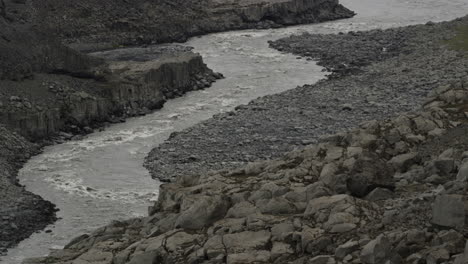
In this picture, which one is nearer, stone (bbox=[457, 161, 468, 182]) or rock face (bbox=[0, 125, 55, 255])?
stone (bbox=[457, 161, 468, 182])

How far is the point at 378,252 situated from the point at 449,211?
2.14 metres

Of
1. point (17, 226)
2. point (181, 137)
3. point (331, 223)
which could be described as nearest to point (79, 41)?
point (181, 137)

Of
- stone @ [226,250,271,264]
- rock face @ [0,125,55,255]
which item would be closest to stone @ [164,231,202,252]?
stone @ [226,250,271,264]

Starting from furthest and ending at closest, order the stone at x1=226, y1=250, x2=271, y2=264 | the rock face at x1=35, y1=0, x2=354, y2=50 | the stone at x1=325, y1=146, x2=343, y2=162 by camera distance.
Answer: the rock face at x1=35, y1=0, x2=354, y2=50 < the stone at x1=325, y1=146, x2=343, y2=162 < the stone at x1=226, y1=250, x2=271, y2=264

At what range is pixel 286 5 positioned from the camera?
4109 inches

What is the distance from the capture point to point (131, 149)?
48156mm

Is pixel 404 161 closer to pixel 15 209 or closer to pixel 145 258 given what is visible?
pixel 145 258

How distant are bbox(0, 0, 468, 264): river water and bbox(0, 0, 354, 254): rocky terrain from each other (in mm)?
1334

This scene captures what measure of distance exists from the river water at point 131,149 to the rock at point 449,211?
19.6 meters

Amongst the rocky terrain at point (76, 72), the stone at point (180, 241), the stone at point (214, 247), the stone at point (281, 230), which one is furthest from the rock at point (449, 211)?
the rocky terrain at point (76, 72)

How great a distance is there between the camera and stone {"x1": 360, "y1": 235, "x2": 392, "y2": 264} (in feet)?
60.4

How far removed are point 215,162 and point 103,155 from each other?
8.07 m

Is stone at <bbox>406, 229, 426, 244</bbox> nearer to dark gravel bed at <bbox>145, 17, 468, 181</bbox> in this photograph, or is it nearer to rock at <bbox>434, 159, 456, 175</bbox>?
rock at <bbox>434, 159, 456, 175</bbox>

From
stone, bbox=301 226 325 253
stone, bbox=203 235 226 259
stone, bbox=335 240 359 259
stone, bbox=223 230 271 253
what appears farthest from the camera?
stone, bbox=203 235 226 259
